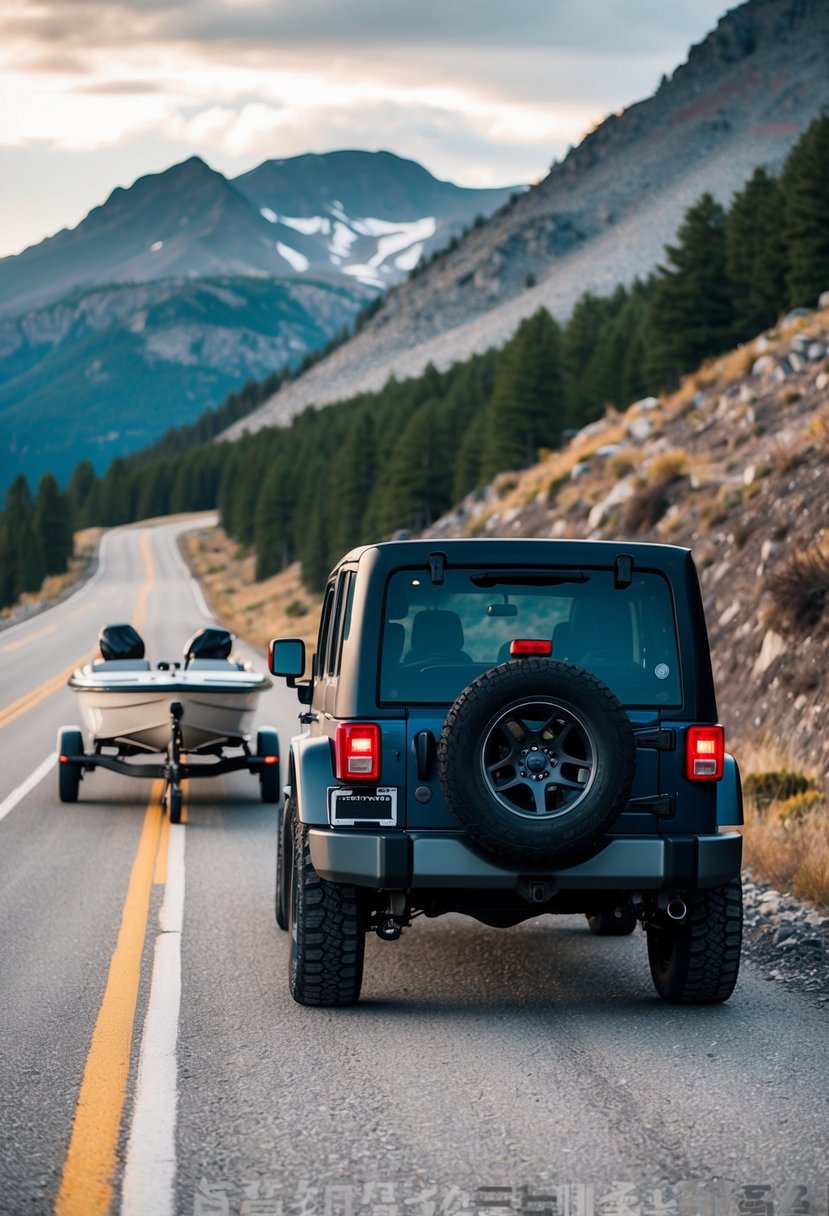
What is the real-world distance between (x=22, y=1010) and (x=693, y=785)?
10.2 feet

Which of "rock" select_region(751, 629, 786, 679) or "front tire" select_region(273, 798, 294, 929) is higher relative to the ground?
"rock" select_region(751, 629, 786, 679)

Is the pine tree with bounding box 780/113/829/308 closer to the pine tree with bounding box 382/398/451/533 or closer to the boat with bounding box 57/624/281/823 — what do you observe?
the pine tree with bounding box 382/398/451/533

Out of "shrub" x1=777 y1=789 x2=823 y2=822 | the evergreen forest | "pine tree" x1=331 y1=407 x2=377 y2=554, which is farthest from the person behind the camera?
"pine tree" x1=331 y1=407 x2=377 y2=554

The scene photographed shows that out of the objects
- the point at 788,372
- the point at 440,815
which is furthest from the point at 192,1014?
the point at 788,372

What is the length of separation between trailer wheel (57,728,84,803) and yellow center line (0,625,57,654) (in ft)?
90.0

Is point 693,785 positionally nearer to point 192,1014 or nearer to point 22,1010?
point 192,1014

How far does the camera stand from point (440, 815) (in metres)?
6.28

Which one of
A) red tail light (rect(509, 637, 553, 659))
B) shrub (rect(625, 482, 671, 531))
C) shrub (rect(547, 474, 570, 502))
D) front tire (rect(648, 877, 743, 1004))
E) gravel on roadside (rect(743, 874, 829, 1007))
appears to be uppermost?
shrub (rect(547, 474, 570, 502))

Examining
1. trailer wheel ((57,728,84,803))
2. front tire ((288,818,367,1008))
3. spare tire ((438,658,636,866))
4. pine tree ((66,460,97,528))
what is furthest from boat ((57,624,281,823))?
pine tree ((66,460,97,528))

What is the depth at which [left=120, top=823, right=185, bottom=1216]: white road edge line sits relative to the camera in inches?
166

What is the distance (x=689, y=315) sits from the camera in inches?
→ 2569

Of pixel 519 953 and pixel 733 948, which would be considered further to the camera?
pixel 519 953

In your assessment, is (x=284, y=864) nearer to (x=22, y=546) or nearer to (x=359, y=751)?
(x=359, y=751)

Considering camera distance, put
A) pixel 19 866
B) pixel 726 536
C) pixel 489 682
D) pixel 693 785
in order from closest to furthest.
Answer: pixel 489 682 → pixel 693 785 → pixel 19 866 → pixel 726 536
